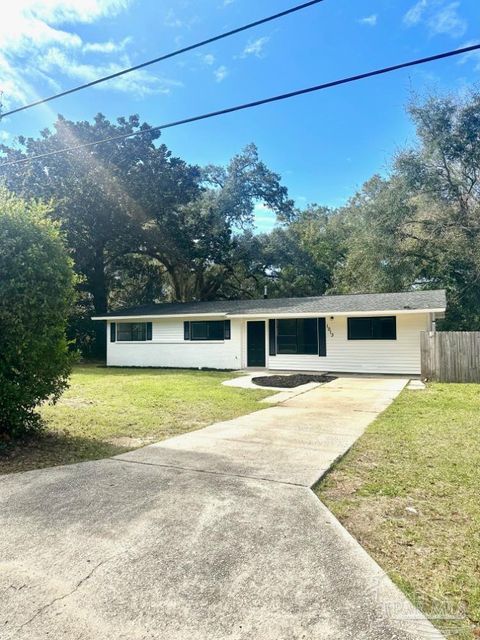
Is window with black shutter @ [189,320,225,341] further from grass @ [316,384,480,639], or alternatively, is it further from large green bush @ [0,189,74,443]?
large green bush @ [0,189,74,443]

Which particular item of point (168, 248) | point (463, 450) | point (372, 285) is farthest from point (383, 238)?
point (463, 450)

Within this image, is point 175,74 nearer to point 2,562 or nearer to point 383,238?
point 2,562

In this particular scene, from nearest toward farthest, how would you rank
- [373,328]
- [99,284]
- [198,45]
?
1. [198,45]
2. [373,328]
3. [99,284]

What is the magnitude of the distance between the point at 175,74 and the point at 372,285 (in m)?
15.8

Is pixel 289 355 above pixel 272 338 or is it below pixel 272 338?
below

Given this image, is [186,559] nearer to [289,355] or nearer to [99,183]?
[289,355]

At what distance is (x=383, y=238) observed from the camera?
21016 mm

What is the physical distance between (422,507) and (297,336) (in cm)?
1218

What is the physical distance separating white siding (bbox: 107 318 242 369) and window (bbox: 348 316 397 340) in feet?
14.1

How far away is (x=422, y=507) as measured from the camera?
3482 millimetres

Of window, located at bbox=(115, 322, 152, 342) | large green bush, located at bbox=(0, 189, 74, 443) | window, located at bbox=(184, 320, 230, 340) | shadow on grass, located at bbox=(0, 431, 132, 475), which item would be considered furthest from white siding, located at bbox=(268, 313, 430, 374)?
large green bush, located at bbox=(0, 189, 74, 443)

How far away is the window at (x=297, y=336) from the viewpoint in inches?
604

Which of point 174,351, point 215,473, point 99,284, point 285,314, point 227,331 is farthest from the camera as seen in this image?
point 99,284

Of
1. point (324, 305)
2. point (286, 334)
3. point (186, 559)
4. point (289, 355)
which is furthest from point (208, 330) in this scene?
point (186, 559)
